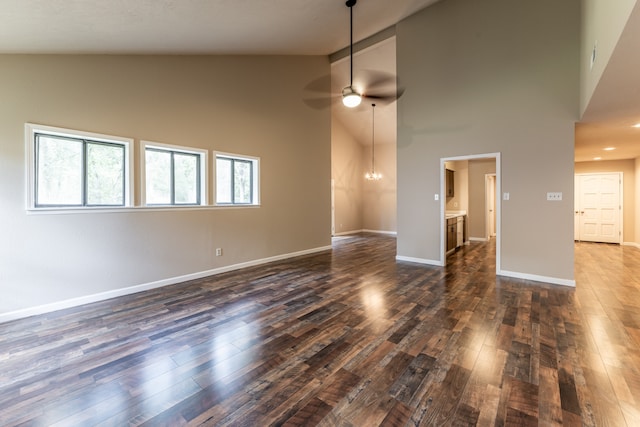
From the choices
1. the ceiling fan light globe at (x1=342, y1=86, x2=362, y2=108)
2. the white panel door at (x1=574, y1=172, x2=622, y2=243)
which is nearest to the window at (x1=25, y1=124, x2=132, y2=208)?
the ceiling fan light globe at (x1=342, y1=86, x2=362, y2=108)

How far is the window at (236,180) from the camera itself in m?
5.04

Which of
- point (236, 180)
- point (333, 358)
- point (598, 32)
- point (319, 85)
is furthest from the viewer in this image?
point (319, 85)

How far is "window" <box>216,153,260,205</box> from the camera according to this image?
504cm

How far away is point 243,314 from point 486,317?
2.68m

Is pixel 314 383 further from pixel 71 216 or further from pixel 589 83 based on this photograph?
pixel 589 83

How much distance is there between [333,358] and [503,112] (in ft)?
15.3

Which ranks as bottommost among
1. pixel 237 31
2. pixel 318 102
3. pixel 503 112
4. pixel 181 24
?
pixel 503 112

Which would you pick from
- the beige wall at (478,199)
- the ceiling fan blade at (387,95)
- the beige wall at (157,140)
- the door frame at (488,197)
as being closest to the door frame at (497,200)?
the ceiling fan blade at (387,95)

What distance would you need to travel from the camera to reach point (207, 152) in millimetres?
4691

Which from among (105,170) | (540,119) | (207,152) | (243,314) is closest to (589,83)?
(540,119)

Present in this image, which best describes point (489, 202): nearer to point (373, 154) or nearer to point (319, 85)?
point (373, 154)

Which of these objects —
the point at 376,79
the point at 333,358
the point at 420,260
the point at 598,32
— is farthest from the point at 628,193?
the point at 333,358

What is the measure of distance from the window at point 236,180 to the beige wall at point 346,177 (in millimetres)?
5045

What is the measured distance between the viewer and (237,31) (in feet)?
13.1
